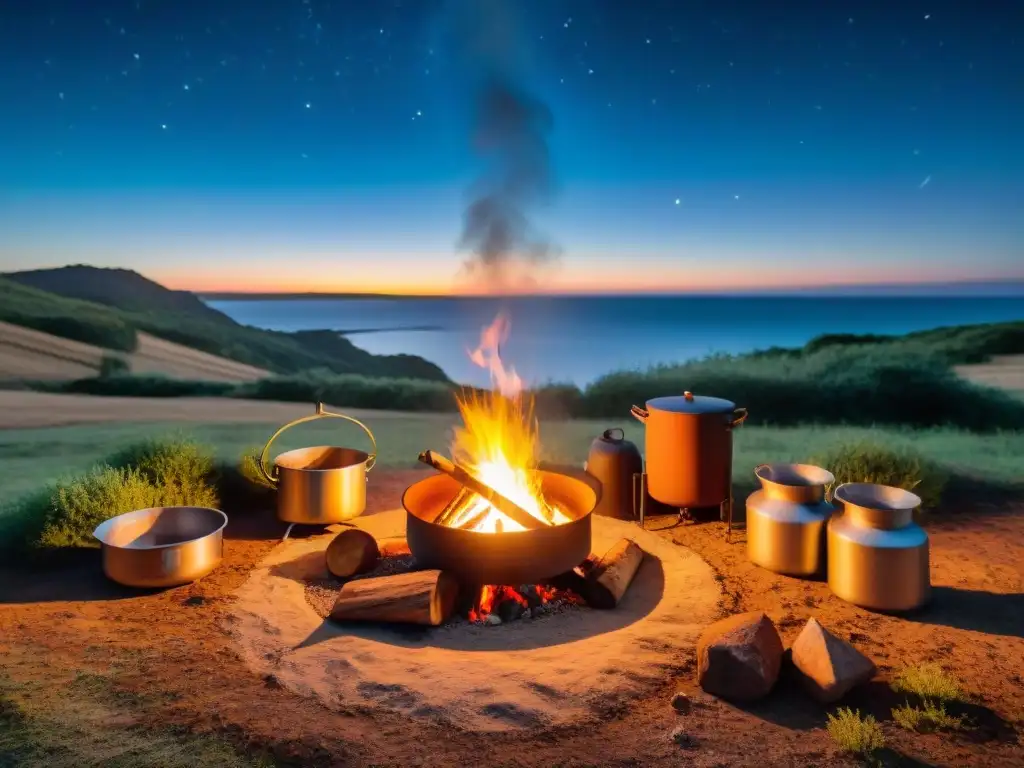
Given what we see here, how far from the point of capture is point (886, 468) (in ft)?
22.4

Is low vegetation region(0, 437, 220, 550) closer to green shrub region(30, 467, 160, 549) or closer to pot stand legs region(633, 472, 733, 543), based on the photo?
green shrub region(30, 467, 160, 549)

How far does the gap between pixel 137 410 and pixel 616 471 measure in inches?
354

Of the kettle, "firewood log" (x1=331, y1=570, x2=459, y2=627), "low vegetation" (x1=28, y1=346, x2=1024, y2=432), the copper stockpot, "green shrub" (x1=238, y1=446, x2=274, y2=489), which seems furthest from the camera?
"low vegetation" (x1=28, y1=346, x2=1024, y2=432)

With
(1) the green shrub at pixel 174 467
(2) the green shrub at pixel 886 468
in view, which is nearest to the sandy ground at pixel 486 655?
(1) the green shrub at pixel 174 467

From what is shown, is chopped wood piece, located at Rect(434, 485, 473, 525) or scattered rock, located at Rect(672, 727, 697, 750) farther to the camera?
chopped wood piece, located at Rect(434, 485, 473, 525)

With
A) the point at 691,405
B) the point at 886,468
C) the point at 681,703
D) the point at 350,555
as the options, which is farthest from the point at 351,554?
the point at 886,468

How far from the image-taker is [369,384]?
1534 cm

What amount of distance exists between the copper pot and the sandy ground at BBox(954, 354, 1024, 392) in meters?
9.98

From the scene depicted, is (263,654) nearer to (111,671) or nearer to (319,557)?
(111,671)

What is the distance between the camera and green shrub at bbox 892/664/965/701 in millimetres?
3529

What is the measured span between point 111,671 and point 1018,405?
14.0m

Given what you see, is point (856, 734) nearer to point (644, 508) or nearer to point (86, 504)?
point (644, 508)

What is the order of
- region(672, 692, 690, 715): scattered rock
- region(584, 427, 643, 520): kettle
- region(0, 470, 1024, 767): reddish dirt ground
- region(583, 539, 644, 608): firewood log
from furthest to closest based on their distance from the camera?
1. region(584, 427, 643, 520): kettle
2. region(583, 539, 644, 608): firewood log
3. region(672, 692, 690, 715): scattered rock
4. region(0, 470, 1024, 767): reddish dirt ground

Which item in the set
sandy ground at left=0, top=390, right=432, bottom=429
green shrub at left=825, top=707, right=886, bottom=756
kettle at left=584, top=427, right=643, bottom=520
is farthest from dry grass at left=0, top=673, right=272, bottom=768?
sandy ground at left=0, top=390, right=432, bottom=429
